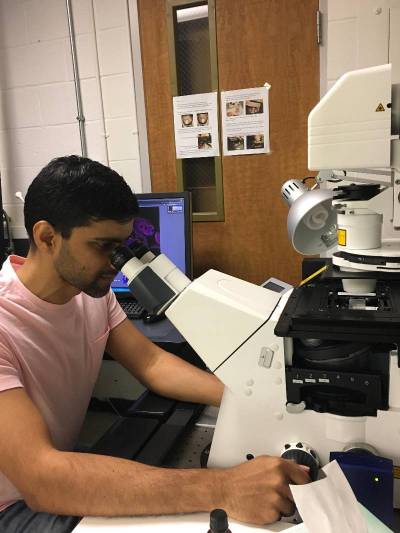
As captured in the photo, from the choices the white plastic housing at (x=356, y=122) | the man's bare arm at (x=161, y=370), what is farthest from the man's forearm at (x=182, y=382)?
the white plastic housing at (x=356, y=122)

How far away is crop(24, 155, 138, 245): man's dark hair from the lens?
93 cm

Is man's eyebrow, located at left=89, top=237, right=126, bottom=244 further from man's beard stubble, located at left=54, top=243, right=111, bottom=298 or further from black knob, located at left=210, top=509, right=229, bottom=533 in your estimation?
black knob, located at left=210, top=509, right=229, bottom=533

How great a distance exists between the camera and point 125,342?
1.28 metres

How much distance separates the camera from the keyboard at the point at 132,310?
1716 mm

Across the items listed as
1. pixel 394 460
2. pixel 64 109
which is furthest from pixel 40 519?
pixel 64 109

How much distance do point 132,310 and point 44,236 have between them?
2.68 feet

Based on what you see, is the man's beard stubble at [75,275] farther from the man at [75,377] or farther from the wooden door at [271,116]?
the wooden door at [271,116]

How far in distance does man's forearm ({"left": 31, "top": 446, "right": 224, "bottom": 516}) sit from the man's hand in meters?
0.02

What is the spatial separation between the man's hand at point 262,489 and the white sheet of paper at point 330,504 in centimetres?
3

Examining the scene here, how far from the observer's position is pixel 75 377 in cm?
114

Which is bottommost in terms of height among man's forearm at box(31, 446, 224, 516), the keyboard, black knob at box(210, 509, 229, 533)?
the keyboard

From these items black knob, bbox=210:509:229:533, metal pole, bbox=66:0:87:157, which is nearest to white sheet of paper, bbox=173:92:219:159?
metal pole, bbox=66:0:87:157

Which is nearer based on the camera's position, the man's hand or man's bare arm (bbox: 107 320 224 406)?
the man's hand

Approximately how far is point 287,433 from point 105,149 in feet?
5.60
